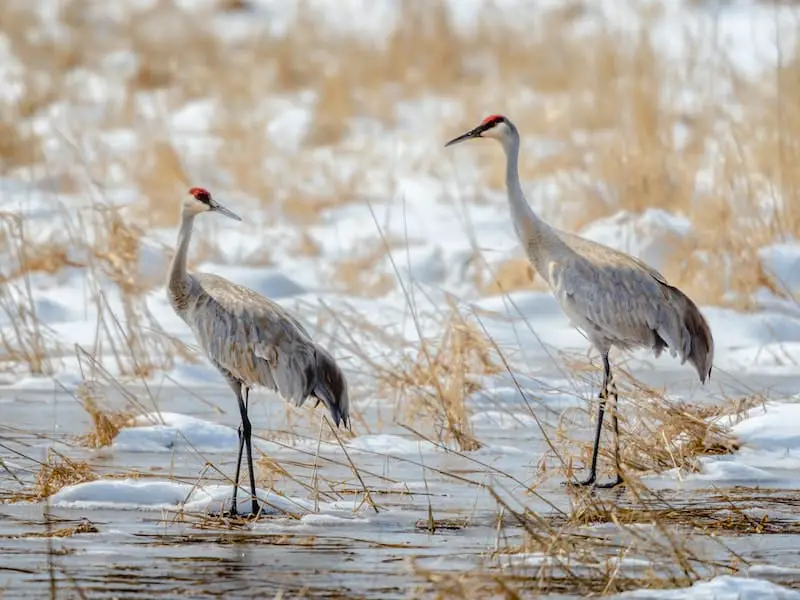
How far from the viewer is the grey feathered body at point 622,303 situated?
7.27 metres

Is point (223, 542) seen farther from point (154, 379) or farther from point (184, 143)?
point (184, 143)

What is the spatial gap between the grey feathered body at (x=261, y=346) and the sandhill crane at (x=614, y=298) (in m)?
1.28

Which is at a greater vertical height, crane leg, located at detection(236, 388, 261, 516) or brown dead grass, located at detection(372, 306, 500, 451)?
brown dead grass, located at detection(372, 306, 500, 451)

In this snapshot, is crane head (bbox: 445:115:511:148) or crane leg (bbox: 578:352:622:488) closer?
crane leg (bbox: 578:352:622:488)

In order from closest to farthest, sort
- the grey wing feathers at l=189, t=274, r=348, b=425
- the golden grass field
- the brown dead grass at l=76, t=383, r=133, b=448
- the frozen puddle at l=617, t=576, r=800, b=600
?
1. the frozen puddle at l=617, t=576, r=800, b=600
2. the grey wing feathers at l=189, t=274, r=348, b=425
3. the brown dead grass at l=76, t=383, r=133, b=448
4. the golden grass field

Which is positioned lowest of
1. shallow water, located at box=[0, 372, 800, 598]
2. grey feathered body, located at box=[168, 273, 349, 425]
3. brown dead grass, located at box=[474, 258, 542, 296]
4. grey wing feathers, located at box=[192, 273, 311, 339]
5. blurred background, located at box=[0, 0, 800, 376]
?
shallow water, located at box=[0, 372, 800, 598]

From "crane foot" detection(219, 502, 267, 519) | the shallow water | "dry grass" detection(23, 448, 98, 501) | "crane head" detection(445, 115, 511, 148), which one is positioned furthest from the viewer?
"crane head" detection(445, 115, 511, 148)

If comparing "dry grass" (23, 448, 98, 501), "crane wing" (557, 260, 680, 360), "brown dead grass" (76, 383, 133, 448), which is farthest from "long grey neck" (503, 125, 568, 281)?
"dry grass" (23, 448, 98, 501)

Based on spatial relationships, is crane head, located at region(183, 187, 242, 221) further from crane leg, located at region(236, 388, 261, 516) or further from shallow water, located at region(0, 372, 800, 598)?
shallow water, located at region(0, 372, 800, 598)

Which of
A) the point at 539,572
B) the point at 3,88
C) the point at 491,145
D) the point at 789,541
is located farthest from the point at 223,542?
the point at 3,88

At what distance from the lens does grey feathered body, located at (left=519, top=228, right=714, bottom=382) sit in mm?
7273

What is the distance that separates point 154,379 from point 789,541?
4.10 m

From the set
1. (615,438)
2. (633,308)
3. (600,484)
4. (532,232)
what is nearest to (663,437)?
(615,438)

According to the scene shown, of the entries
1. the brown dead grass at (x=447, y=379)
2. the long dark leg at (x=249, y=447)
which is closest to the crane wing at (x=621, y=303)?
the brown dead grass at (x=447, y=379)
